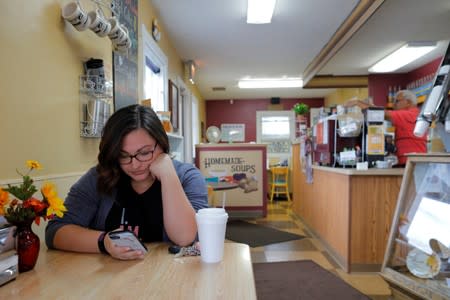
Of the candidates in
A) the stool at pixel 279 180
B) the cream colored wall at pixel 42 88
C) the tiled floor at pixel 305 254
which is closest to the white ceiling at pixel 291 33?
the cream colored wall at pixel 42 88

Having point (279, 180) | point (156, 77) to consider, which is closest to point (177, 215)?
point (156, 77)

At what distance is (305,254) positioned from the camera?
10.2 feet

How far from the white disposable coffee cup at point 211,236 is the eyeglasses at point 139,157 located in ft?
1.15

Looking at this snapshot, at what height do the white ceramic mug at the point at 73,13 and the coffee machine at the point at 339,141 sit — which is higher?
the white ceramic mug at the point at 73,13

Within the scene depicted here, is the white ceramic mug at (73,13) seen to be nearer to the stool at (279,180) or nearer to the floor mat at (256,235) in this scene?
the floor mat at (256,235)

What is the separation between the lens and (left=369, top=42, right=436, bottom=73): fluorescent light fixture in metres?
4.00

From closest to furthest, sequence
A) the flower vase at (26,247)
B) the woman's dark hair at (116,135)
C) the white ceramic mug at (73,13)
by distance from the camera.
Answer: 1. the flower vase at (26,247)
2. the woman's dark hair at (116,135)
3. the white ceramic mug at (73,13)

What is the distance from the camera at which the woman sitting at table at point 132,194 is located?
38.4 inches

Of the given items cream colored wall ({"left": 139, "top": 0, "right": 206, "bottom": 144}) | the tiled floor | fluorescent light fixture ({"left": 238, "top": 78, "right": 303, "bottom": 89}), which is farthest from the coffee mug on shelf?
fluorescent light fixture ({"left": 238, "top": 78, "right": 303, "bottom": 89})

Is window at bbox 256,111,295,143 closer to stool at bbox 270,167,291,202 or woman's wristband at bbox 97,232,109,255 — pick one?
stool at bbox 270,167,291,202

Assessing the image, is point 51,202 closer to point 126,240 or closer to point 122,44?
point 126,240

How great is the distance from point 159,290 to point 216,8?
121 inches

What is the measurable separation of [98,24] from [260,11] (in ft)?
6.75

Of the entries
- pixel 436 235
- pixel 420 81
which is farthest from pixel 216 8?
pixel 420 81
